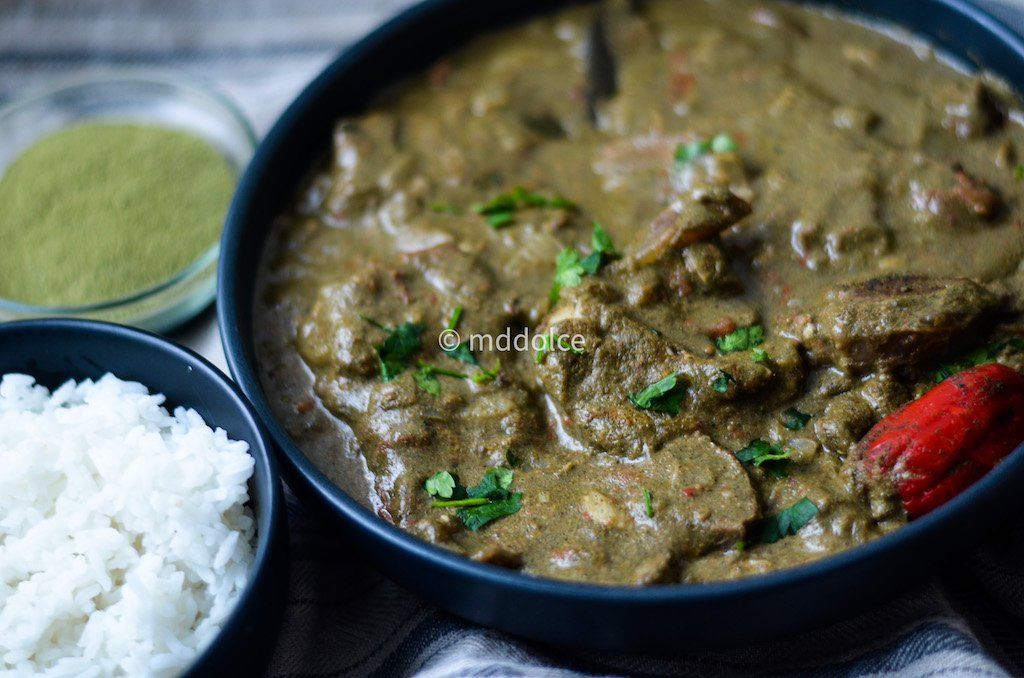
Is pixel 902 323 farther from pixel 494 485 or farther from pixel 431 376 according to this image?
pixel 431 376

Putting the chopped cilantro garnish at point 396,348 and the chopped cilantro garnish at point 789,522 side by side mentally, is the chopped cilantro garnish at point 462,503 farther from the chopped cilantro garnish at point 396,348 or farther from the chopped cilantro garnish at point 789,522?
the chopped cilantro garnish at point 789,522

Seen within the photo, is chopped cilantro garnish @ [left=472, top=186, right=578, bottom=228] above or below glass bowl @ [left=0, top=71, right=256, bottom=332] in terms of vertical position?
above

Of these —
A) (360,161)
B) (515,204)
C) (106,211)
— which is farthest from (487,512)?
(106,211)

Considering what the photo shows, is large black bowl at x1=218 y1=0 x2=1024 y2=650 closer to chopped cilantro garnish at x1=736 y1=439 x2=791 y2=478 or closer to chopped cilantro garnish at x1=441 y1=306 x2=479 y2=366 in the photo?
chopped cilantro garnish at x1=736 y1=439 x2=791 y2=478

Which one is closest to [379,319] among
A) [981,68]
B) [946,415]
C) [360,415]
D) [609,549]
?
[360,415]

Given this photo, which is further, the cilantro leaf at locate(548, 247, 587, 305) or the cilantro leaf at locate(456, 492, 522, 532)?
the cilantro leaf at locate(548, 247, 587, 305)

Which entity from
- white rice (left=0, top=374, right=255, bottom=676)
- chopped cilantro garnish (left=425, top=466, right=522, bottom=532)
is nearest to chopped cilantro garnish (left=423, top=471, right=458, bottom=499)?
chopped cilantro garnish (left=425, top=466, right=522, bottom=532)

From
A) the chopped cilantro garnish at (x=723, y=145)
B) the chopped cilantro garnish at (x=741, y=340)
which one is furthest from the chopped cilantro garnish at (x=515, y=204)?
the chopped cilantro garnish at (x=741, y=340)
